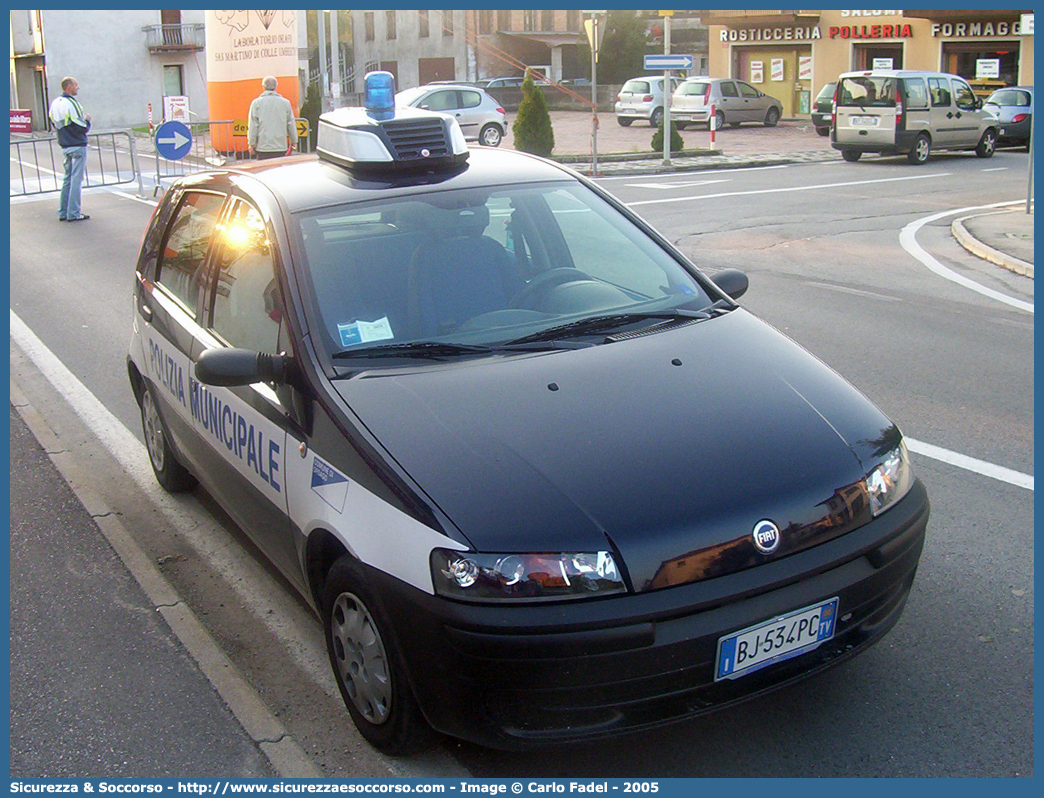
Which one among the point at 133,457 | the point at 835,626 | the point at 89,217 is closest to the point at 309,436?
Answer: the point at 835,626

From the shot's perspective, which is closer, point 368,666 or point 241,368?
point 368,666

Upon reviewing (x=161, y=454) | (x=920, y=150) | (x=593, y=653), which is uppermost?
(x=920, y=150)

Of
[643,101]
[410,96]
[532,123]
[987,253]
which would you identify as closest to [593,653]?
[987,253]

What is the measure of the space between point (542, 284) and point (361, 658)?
1573mm

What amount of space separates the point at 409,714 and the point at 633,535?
0.82m

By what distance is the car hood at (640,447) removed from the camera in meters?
2.88

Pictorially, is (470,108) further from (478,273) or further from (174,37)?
(174,37)

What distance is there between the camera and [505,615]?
9.15 ft

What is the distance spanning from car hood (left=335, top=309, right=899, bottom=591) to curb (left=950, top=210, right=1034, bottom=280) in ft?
28.9

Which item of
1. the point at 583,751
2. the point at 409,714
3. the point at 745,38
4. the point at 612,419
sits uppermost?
the point at 745,38

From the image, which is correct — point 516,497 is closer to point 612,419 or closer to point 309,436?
point 612,419

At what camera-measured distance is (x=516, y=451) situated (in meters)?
3.10

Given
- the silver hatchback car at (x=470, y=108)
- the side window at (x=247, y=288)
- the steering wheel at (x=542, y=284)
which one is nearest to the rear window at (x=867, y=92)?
the silver hatchback car at (x=470, y=108)

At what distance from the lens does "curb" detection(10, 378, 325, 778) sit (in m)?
3.34
